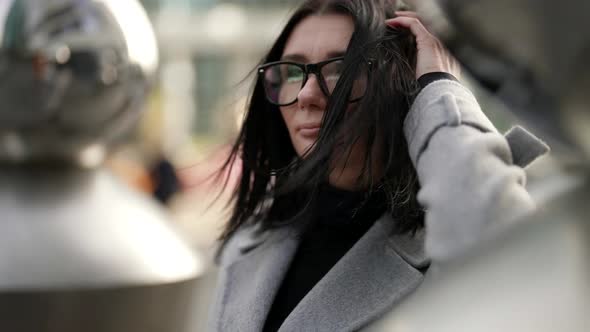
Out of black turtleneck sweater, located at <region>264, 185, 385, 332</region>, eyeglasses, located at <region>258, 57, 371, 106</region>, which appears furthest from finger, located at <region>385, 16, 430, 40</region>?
black turtleneck sweater, located at <region>264, 185, 385, 332</region>

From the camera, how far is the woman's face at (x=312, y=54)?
1.67 metres

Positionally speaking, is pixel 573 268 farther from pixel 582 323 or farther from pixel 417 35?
pixel 417 35

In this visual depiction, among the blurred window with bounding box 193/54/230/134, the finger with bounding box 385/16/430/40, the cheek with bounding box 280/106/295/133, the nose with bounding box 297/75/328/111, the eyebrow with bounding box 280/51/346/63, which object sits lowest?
the blurred window with bounding box 193/54/230/134

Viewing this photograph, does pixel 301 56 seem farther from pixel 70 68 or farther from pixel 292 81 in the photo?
pixel 70 68

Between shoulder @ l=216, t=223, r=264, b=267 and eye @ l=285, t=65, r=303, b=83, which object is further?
shoulder @ l=216, t=223, r=264, b=267

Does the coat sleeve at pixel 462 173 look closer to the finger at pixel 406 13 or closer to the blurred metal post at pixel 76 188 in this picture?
the finger at pixel 406 13

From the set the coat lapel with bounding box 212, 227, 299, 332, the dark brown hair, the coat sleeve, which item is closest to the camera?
the coat sleeve

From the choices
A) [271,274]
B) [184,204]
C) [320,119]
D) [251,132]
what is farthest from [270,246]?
[184,204]

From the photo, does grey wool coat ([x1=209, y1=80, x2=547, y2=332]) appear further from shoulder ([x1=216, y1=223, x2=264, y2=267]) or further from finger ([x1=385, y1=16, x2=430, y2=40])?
finger ([x1=385, y1=16, x2=430, y2=40])

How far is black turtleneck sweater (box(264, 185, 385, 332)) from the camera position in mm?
1833

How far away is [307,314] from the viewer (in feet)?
5.83

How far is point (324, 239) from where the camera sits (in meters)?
1.94

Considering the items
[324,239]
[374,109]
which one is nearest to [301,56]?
[374,109]

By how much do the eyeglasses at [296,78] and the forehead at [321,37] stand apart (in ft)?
0.11
